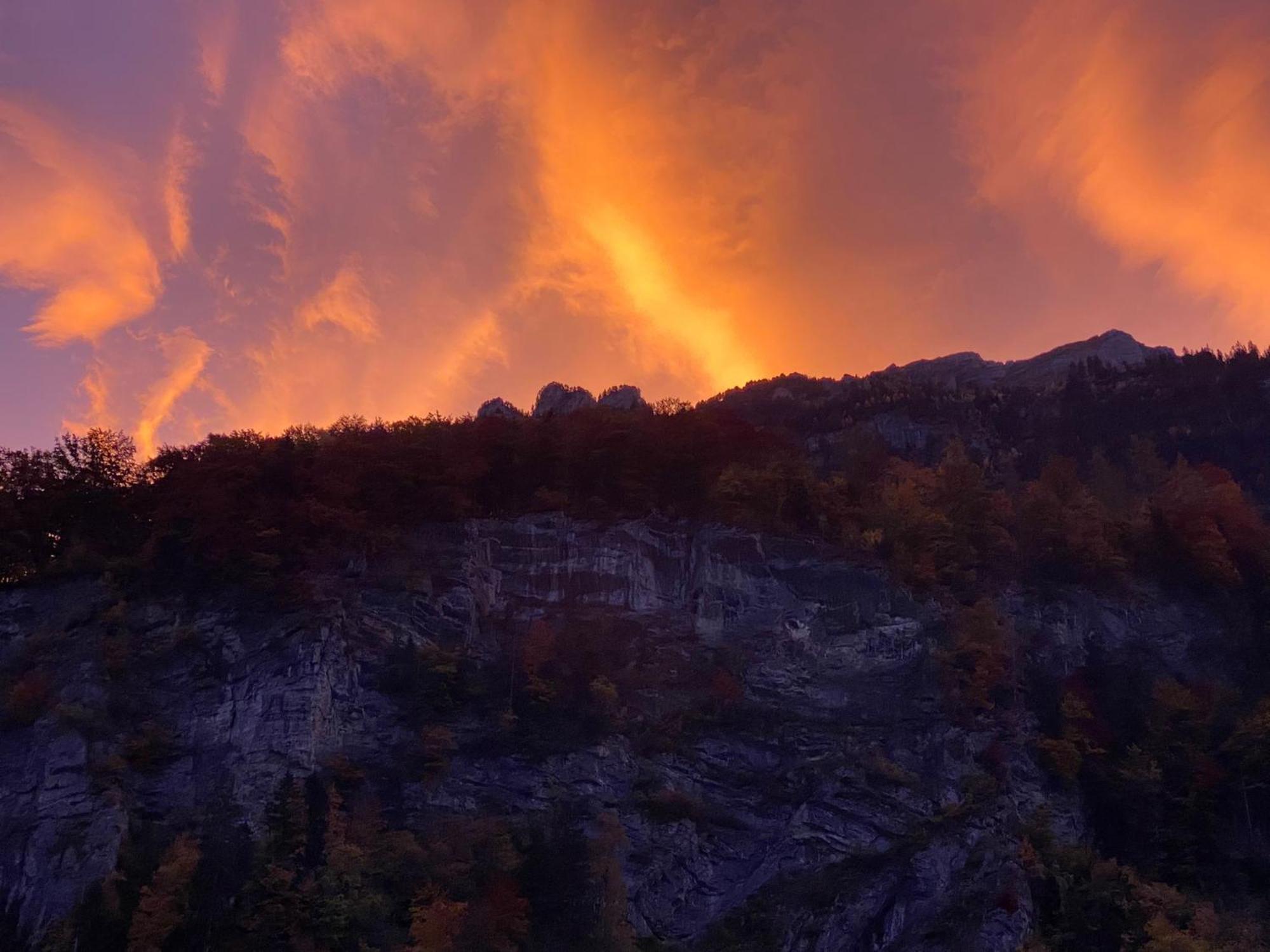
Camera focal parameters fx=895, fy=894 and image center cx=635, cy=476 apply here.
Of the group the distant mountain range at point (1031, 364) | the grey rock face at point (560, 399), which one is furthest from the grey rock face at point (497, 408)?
the distant mountain range at point (1031, 364)

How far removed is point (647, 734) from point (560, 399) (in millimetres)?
37830

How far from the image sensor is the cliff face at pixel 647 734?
103 feet

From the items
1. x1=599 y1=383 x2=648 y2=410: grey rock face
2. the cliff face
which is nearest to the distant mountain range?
x1=599 y1=383 x2=648 y2=410: grey rock face

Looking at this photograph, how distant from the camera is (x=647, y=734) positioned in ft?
117

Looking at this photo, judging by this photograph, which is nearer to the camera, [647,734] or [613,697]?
[647,734]

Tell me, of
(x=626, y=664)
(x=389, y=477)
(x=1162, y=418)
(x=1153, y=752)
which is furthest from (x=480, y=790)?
(x=1162, y=418)

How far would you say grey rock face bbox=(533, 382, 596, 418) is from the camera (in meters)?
67.6

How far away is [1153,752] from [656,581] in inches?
849

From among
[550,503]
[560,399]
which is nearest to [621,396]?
[560,399]

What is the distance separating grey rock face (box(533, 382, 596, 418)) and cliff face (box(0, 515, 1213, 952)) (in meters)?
27.3

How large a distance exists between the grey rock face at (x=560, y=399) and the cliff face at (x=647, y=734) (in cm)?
2729

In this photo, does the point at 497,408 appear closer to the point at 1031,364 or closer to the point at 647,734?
the point at 647,734

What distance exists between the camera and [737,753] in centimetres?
3581

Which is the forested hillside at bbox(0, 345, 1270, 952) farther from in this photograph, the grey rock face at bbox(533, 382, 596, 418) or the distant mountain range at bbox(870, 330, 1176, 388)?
the distant mountain range at bbox(870, 330, 1176, 388)
